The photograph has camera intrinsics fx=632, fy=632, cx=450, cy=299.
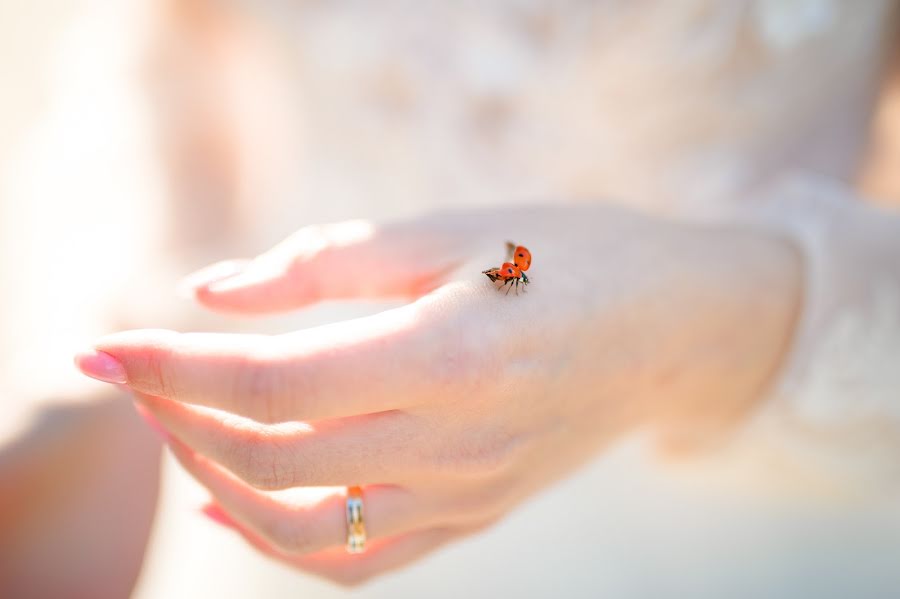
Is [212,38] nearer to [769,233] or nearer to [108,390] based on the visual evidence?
[108,390]

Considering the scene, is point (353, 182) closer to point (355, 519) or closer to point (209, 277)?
point (209, 277)

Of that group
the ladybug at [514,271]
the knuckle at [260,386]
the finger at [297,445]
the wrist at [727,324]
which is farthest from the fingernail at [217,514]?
the wrist at [727,324]

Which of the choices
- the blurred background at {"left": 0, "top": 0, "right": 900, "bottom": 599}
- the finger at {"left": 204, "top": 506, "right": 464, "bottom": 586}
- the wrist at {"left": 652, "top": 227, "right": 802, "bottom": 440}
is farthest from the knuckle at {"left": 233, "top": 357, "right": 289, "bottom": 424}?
the wrist at {"left": 652, "top": 227, "right": 802, "bottom": 440}

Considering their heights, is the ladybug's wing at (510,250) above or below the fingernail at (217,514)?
above

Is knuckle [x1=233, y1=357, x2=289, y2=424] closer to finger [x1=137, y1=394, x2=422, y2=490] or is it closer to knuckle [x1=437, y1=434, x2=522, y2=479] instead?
finger [x1=137, y1=394, x2=422, y2=490]

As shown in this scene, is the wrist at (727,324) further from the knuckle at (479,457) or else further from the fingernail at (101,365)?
the fingernail at (101,365)

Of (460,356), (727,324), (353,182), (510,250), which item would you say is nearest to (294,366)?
(460,356)

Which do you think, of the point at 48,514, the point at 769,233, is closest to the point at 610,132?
the point at 769,233
